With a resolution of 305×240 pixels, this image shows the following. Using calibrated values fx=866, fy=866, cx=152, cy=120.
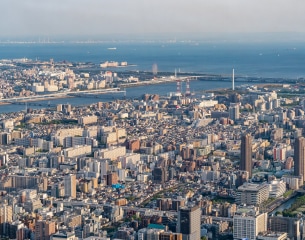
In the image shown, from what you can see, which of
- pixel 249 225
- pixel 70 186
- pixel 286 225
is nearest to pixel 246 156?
pixel 70 186

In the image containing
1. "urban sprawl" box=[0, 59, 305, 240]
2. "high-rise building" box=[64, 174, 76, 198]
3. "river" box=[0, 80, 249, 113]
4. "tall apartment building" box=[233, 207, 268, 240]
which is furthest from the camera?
"river" box=[0, 80, 249, 113]

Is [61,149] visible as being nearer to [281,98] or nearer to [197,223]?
[197,223]

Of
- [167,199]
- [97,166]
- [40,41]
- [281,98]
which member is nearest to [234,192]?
[167,199]

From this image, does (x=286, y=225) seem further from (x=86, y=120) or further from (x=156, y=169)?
(x=86, y=120)

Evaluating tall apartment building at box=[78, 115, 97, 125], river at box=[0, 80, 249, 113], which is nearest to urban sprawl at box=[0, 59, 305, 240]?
tall apartment building at box=[78, 115, 97, 125]

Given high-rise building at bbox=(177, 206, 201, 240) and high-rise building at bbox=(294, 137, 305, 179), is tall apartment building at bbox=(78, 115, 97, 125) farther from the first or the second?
high-rise building at bbox=(177, 206, 201, 240)

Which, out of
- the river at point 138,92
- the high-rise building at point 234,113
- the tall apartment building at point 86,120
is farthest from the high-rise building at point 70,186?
the river at point 138,92
